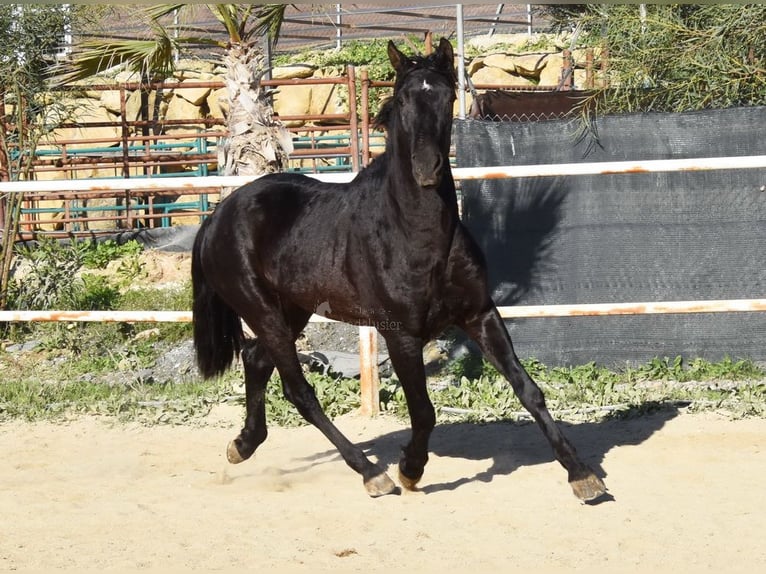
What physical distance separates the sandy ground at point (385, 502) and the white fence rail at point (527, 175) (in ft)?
2.06

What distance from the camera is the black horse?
13.0 feet

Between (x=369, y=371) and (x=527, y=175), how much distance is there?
62.6 inches

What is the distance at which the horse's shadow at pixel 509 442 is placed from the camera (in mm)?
4758

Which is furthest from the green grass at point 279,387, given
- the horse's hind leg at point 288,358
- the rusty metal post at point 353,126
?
the rusty metal post at point 353,126

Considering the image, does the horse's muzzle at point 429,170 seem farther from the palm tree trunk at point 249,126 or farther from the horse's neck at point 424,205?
the palm tree trunk at point 249,126

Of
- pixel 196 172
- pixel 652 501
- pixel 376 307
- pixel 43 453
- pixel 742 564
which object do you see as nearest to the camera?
pixel 742 564

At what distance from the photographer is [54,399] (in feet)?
21.4

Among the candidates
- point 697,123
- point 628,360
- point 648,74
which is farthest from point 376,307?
point 648,74

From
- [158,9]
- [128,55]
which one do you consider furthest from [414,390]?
[128,55]

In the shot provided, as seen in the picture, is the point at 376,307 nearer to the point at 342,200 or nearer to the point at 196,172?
the point at 342,200

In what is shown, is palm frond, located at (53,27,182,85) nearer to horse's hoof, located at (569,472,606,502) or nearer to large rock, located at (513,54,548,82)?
horse's hoof, located at (569,472,606,502)

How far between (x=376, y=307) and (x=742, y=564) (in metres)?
1.88

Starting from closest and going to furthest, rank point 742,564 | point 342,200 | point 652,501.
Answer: point 742,564 < point 652,501 < point 342,200

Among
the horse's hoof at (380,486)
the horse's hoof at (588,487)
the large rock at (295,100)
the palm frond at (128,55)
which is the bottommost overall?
the horse's hoof at (380,486)
